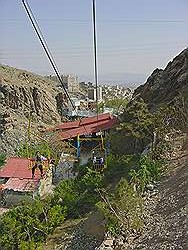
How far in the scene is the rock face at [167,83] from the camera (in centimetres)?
619

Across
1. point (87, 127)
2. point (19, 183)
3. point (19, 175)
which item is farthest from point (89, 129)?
point (19, 183)

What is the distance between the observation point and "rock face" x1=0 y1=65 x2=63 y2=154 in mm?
11211

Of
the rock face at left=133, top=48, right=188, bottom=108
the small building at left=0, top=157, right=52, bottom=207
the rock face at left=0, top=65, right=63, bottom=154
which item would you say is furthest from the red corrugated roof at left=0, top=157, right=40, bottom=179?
the rock face at left=0, top=65, right=63, bottom=154

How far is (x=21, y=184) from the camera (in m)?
5.69

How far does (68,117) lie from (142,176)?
396 inches

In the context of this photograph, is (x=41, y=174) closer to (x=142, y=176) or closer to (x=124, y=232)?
(x=142, y=176)

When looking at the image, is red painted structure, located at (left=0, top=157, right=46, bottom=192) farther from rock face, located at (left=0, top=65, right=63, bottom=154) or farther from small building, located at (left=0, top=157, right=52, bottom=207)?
rock face, located at (left=0, top=65, right=63, bottom=154)

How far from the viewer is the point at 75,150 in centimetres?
798

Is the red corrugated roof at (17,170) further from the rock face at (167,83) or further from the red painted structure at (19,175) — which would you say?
the rock face at (167,83)

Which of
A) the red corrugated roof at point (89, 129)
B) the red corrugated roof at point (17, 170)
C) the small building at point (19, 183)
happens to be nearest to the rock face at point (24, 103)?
the red corrugated roof at point (89, 129)

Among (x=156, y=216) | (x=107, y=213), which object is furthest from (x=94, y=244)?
(x=156, y=216)

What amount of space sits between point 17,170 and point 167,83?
8.62 ft

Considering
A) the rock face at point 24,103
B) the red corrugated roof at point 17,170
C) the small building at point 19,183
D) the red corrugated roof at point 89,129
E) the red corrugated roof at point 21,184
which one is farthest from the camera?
the rock face at point 24,103

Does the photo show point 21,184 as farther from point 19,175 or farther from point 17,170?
point 17,170
